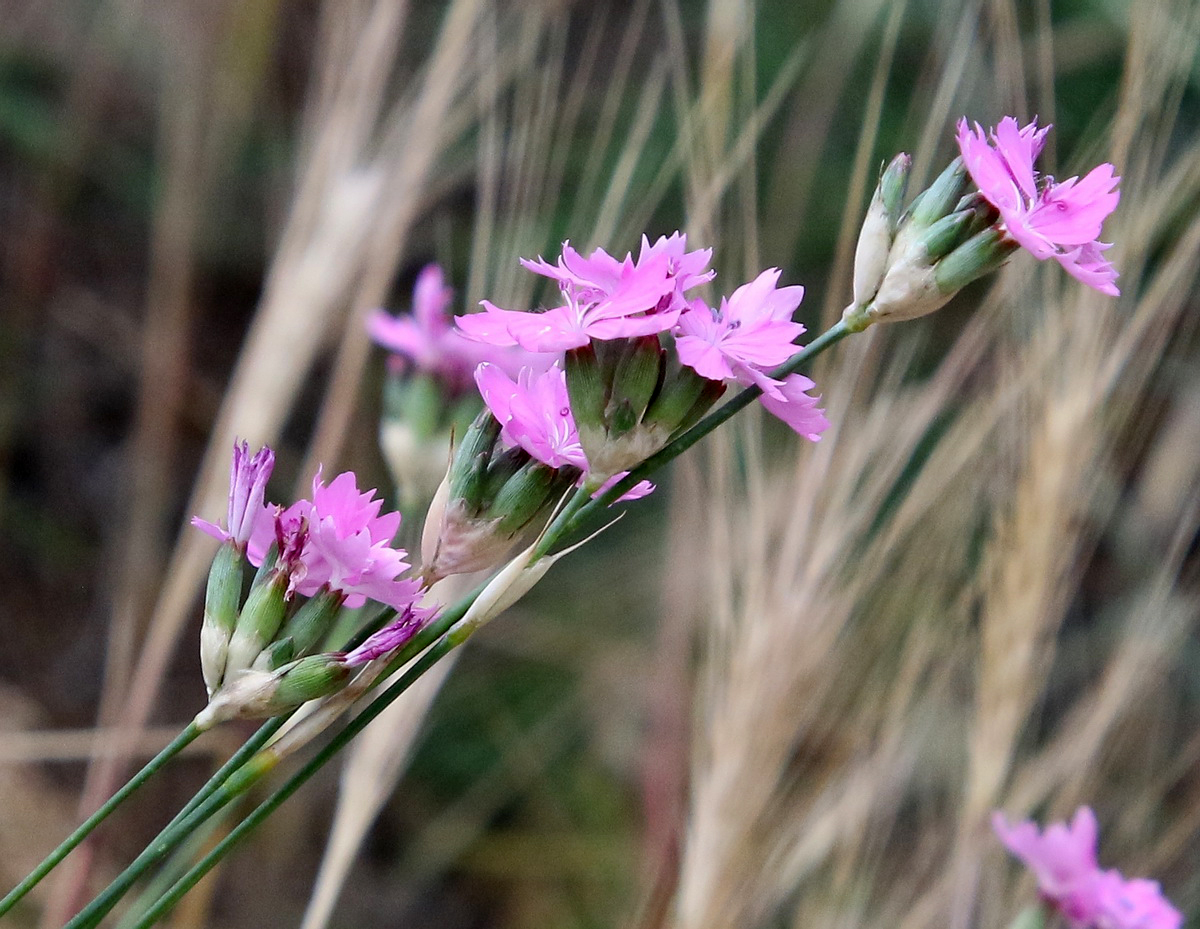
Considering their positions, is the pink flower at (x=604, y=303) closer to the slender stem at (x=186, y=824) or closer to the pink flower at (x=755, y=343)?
the pink flower at (x=755, y=343)

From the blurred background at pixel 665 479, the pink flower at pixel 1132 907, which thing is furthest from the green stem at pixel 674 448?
the pink flower at pixel 1132 907

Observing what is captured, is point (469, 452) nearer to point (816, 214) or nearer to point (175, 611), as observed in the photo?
point (175, 611)

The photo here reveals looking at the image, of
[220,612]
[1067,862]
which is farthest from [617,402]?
[1067,862]

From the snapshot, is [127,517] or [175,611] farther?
[127,517]

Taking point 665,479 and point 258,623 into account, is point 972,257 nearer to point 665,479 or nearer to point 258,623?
point 258,623

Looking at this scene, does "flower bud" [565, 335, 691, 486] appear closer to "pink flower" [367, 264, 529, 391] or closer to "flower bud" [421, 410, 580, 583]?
"flower bud" [421, 410, 580, 583]

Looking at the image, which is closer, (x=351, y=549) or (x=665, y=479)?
(x=351, y=549)

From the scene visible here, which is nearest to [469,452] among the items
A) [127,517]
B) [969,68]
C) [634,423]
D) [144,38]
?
[634,423]

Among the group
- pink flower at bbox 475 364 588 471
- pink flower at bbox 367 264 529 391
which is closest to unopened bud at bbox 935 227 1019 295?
pink flower at bbox 475 364 588 471
